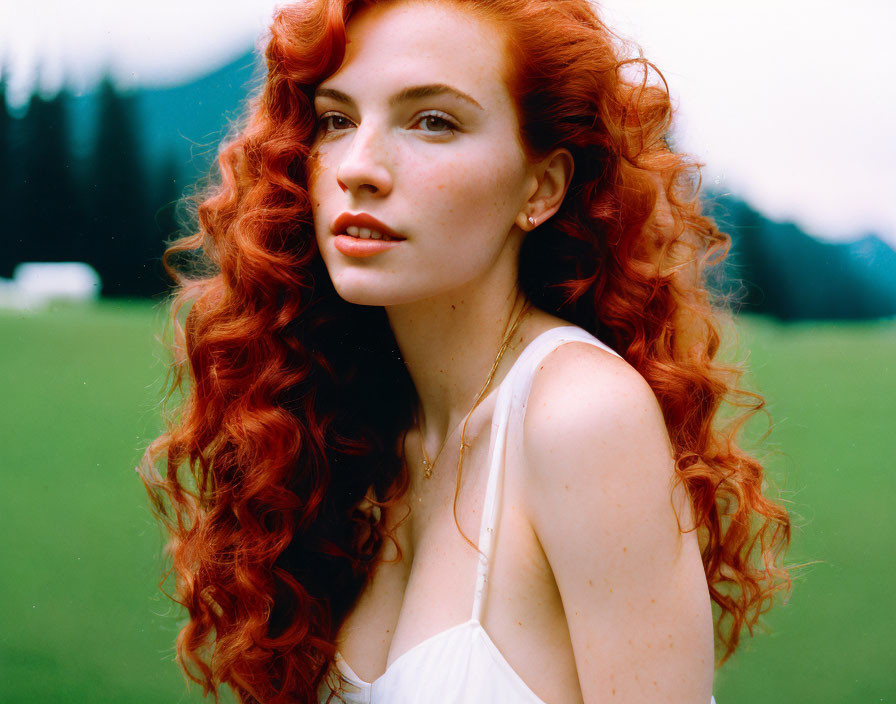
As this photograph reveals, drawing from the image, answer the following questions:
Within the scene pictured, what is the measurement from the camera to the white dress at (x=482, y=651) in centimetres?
118

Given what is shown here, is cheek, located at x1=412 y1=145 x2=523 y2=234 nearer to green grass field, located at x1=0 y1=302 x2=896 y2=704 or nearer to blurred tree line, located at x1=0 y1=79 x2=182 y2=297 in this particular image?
green grass field, located at x1=0 y1=302 x2=896 y2=704

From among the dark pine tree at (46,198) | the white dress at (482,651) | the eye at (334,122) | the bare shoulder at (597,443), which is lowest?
the dark pine tree at (46,198)

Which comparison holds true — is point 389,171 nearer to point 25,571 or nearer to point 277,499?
point 277,499

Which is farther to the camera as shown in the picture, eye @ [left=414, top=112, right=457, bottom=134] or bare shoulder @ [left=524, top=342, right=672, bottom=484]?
eye @ [left=414, top=112, right=457, bottom=134]

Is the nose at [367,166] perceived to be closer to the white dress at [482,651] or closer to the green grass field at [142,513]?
the white dress at [482,651]

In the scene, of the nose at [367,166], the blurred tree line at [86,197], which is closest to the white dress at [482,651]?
the nose at [367,166]

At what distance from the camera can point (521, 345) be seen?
4.59ft

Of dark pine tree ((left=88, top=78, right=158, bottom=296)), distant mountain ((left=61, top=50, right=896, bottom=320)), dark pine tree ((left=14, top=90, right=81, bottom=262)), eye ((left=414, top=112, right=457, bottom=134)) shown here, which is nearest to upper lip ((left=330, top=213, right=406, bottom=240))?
eye ((left=414, top=112, right=457, bottom=134))

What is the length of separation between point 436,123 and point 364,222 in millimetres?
201

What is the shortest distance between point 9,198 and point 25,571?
1.21 m

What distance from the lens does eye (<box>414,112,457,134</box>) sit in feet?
4.17

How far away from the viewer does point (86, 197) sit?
2.63m

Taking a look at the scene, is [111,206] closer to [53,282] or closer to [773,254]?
[53,282]

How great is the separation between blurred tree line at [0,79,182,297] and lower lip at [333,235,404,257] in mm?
1551
